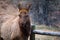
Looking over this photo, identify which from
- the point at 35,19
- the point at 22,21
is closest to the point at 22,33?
the point at 22,21

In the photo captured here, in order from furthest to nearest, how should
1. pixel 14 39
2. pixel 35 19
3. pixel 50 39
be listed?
pixel 35 19 → pixel 50 39 → pixel 14 39

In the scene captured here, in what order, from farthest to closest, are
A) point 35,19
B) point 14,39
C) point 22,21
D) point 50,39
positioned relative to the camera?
point 35,19 < point 50,39 < point 14,39 < point 22,21

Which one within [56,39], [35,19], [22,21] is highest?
[22,21]

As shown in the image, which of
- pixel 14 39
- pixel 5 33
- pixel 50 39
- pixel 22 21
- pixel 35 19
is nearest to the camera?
pixel 22 21

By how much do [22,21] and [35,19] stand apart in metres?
2.77

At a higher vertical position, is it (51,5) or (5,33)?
(51,5)

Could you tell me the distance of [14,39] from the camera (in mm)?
2826

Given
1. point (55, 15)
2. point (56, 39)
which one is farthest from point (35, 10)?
point (56, 39)

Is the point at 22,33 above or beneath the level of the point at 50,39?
above

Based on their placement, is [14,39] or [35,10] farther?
[35,10]

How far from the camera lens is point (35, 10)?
548cm

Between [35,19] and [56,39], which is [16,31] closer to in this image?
[56,39]

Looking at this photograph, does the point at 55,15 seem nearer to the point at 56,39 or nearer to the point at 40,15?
the point at 40,15

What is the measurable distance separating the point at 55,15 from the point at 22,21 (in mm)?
2994
